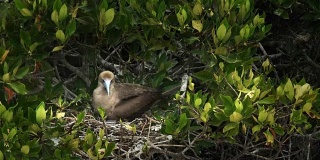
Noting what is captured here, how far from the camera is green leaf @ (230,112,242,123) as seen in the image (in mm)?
7043

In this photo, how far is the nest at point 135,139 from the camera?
7.59m

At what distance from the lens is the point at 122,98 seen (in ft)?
27.9

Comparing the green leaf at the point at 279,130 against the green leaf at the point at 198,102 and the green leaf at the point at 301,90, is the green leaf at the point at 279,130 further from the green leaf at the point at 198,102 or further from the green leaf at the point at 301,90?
the green leaf at the point at 198,102

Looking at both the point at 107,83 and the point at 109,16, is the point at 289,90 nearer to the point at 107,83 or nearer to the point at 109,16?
the point at 109,16

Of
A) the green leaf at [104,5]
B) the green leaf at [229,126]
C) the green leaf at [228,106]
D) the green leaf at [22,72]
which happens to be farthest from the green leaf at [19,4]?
the green leaf at [229,126]

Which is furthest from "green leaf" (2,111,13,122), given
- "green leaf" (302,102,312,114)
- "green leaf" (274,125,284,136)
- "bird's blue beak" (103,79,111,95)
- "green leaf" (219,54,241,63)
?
"green leaf" (302,102,312,114)

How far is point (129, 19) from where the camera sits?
7781 mm

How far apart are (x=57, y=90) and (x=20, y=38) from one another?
29.9 inches

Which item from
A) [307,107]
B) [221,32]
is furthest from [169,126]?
[307,107]

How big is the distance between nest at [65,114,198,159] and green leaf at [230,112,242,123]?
0.59 m

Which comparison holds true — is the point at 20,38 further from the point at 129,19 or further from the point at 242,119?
the point at 242,119

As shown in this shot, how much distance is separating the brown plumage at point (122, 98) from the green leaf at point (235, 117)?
4.80 ft

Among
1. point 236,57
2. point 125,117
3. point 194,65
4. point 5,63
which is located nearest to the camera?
point 5,63

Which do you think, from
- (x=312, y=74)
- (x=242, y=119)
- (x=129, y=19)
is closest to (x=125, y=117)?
(x=129, y=19)
